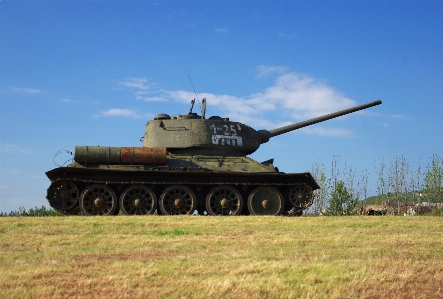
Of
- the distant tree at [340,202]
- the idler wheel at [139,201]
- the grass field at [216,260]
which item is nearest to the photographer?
the grass field at [216,260]

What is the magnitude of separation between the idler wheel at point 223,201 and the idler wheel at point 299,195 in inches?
78.4

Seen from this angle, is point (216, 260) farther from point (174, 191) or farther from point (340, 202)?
point (340, 202)

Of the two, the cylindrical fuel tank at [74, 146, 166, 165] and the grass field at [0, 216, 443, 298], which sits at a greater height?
the cylindrical fuel tank at [74, 146, 166, 165]

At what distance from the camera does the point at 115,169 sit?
59.2 ft

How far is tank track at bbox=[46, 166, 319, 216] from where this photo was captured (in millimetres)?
18281

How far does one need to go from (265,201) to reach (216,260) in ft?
36.5

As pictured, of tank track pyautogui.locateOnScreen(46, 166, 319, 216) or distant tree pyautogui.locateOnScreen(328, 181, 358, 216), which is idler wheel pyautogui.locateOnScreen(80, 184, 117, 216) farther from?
distant tree pyautogui.locateOnScreen(328, 181, 358, 216)

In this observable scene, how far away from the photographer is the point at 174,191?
18.9 m

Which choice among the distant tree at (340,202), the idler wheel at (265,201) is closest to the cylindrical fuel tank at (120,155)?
the idler wheel at (265,201)

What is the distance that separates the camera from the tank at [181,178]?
18250mm

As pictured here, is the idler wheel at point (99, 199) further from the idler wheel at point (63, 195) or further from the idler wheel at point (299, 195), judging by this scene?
the idler wheel at point (299, 195)

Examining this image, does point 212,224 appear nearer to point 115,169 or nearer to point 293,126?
point 115,169

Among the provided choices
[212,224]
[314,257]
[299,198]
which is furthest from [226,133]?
[314,257]

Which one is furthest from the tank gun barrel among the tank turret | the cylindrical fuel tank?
the cylindrical fuel tank
